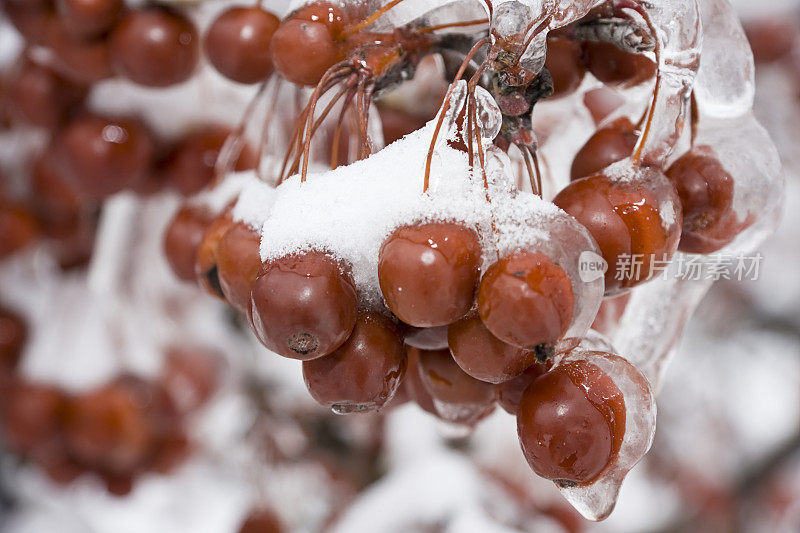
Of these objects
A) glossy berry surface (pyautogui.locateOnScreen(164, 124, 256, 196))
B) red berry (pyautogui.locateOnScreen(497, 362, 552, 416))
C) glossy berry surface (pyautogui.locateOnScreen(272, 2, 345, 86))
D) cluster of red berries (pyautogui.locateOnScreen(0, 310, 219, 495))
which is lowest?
cluster of red berries (pyautogui.locateOnScreen(0, 310, 219, 495))

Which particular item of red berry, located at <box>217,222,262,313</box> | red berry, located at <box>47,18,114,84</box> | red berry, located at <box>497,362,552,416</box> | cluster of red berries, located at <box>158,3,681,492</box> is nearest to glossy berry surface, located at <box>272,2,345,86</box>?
cluster of red berries, located at <box>158,3,681,492</box>

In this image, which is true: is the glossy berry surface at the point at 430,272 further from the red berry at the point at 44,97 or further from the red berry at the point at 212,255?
the red berry at the point at 44,97


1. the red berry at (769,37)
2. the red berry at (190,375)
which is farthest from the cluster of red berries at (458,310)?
the red berry at (769,37)

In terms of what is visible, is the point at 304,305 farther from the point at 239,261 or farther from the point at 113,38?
the point at 113,38

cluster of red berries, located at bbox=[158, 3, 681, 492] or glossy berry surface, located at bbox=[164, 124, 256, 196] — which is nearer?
cluster of red berries, located at bbox=[158, 3, 681, 492]

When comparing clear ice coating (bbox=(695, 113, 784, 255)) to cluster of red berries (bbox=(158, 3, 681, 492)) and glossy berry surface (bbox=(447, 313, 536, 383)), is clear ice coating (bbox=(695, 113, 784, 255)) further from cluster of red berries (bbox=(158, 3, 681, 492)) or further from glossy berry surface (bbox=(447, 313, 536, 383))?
glossy berry surface (bbox=(447, 313, 536, 383))

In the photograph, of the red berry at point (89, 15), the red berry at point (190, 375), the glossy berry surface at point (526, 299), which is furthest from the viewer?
the red berry at point (190, 375)

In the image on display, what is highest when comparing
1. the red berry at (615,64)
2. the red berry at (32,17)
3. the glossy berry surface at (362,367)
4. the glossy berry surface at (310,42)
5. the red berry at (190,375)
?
the glossy berry surface at (310,42)

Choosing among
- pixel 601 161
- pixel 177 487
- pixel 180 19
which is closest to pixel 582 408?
pixel 601 161
